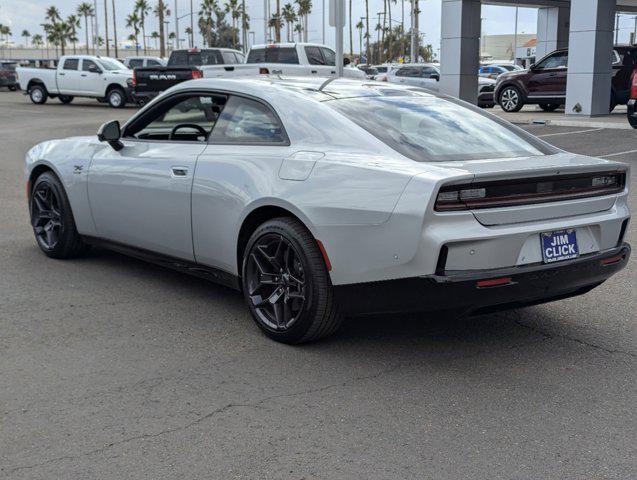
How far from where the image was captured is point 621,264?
4691 mm

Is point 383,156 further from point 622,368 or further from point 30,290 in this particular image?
point 30,290

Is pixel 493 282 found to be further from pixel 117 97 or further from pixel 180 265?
pixel 117 97

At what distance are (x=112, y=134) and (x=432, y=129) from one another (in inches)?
96.2

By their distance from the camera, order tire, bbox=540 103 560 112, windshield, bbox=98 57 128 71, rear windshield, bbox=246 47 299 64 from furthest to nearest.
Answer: windshield, bbox=98 57 128 71 < tire, bbox=540 103 560 112 < rear windshield, bbox=246 47 299 64

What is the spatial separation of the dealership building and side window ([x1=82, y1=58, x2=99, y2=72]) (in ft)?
44.9

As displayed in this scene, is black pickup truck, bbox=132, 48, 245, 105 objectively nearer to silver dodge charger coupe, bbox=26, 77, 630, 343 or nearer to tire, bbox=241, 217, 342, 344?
silver dodge charger coupe, bbox=26, 77, 630, 343

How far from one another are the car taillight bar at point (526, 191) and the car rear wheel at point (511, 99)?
20.2 m

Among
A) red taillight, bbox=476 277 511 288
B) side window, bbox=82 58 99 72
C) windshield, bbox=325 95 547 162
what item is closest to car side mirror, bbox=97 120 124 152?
windshield, bbox=325 95 547 162

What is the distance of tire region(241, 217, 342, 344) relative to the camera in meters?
4.44

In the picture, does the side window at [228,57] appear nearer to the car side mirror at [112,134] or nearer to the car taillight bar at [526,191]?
the car side mirror at [112,134]

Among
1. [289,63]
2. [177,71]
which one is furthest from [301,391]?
[177,71]

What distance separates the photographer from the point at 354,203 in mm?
4242

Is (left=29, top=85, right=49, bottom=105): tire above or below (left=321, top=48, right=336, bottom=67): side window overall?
below

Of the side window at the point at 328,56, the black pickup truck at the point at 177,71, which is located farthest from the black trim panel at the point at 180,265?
the black pickup truck at the point at 177,71
